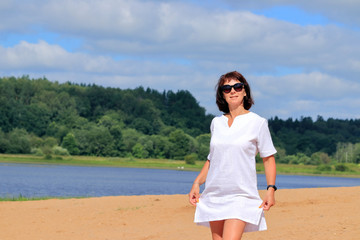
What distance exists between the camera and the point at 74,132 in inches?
4705

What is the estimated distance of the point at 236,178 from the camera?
14.7ft

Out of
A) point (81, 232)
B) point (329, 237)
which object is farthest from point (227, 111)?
point (81, 232)

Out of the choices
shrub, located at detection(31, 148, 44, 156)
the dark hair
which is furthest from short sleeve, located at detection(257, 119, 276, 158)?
shrub, located at detection(31, 148, 44, 156)

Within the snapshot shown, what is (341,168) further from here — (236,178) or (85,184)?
(236,178)

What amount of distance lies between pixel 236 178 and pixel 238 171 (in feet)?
0.19

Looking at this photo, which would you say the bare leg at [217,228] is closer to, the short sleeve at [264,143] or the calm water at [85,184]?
the short sleeve at [264,143]

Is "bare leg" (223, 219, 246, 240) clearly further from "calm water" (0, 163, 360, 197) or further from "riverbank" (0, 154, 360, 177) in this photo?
"riverbank" (0, 154, 360, 177)

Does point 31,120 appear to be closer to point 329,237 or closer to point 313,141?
point 313,141

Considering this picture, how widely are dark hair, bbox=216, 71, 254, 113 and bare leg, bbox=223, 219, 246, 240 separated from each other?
96 centimetres

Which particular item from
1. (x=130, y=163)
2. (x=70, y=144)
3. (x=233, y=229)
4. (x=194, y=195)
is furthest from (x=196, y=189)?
(x=70, y=144)

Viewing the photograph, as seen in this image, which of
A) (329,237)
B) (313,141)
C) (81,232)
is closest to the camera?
(329,237)

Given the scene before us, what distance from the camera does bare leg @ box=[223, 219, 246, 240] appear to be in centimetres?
441

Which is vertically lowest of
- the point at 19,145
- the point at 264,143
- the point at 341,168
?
the point at 341,168

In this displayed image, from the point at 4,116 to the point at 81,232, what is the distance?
119m
